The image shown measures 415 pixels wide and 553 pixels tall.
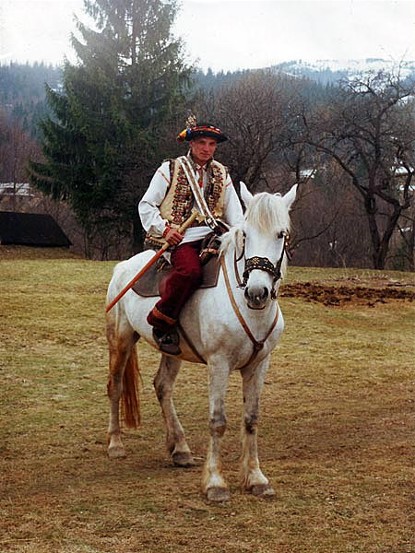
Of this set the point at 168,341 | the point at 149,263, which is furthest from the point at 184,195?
the point at 168,341

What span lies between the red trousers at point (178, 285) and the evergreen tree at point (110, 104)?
26.3m

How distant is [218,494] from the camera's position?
484 centimetres

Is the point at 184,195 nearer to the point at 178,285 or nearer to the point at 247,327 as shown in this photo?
the point at 178,285

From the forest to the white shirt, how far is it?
22152 millimetres

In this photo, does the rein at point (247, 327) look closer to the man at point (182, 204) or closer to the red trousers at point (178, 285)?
the red trousers at point (178, 285)

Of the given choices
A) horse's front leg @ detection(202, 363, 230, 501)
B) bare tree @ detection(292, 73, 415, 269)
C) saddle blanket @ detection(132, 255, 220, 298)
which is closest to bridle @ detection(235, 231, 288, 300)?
saddle blanket @ detection(132, 255, 220, 298)

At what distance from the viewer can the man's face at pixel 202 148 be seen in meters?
5.64

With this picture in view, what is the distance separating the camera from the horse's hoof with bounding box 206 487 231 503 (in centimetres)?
483

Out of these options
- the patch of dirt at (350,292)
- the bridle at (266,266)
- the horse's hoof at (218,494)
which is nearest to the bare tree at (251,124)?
the patch of dirt at (350,292)

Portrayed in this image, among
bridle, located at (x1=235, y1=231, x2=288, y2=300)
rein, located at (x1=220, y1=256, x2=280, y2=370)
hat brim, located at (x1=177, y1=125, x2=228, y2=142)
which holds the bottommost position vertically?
rein, located at (x1=220, y1=256, x2=280, y2=370)

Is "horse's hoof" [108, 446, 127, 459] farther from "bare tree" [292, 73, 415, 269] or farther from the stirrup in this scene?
"bare tree" [292, 73, 415, 269]

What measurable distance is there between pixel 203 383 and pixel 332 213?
32836 mm

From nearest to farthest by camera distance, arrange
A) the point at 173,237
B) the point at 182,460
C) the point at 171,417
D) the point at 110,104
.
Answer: the point at 173,237, the point at 182,460, the point at 171,417, the point at 110,104

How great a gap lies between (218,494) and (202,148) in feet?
8.71
